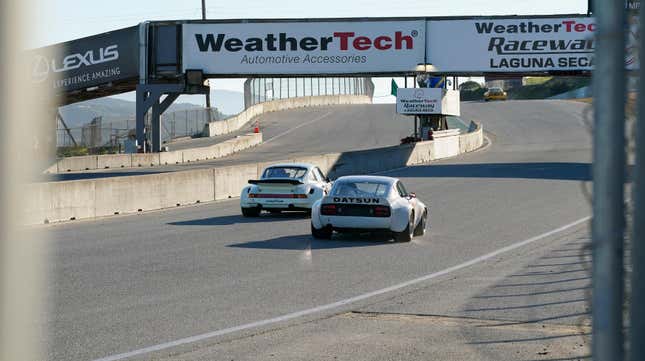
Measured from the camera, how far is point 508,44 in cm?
4569

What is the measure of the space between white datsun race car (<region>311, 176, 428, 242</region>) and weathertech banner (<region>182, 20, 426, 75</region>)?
28390 millimetres

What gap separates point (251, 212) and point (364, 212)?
561 centimetres

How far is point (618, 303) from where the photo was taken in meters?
2.65

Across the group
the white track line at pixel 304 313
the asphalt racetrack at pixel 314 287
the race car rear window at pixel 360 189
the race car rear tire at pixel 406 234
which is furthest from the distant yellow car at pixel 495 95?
the white track line at pixel 304 313

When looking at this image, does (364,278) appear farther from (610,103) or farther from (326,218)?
(610,103)

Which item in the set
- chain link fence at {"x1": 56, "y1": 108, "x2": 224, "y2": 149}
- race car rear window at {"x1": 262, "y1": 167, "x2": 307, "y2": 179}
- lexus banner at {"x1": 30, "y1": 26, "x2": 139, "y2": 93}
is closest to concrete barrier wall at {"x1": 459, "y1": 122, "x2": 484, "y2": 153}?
lexus banner at {"x1": 30, "y1": 26, "x2": 139, "y2": 93}

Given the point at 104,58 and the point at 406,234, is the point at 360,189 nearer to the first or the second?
the point at 406,234

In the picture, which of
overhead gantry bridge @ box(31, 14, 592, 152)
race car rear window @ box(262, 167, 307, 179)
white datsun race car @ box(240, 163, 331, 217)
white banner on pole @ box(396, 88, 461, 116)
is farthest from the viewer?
white banner on pole @ box(396, 88, 461, 116)

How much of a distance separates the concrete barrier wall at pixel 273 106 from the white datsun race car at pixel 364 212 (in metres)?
55.7

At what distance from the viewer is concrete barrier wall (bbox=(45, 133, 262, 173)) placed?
45.1m

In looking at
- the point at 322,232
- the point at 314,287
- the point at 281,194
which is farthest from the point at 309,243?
the point at 314,287

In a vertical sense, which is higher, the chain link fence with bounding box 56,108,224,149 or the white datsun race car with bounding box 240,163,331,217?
the chain link fence with bounding box 56,108,224,149

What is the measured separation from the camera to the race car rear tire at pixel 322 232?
18094mm

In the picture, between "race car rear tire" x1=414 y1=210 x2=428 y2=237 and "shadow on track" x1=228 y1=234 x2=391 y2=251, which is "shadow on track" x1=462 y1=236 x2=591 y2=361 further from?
"race car rear tire" x1=414 y1=210 x2=428 y2=237
